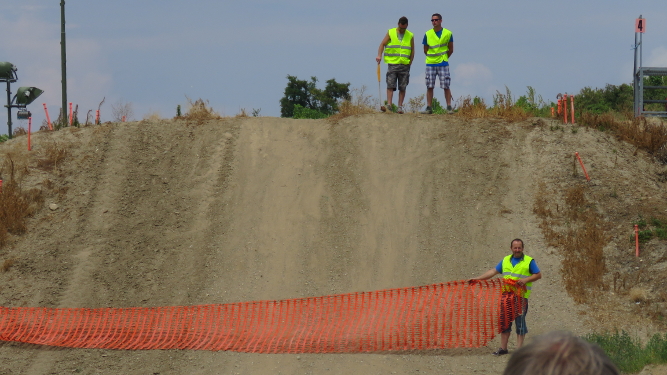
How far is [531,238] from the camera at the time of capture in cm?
1386

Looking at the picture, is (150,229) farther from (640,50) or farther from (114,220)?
(640,50)

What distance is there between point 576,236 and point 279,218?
5550 mm

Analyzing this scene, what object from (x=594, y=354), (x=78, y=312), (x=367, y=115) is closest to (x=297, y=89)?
(x=367, y=115)

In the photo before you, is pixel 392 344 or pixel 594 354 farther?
pixel 392 344

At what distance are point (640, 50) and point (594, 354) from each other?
17.5 metres

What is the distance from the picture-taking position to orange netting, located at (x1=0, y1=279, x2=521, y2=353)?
1054 cm

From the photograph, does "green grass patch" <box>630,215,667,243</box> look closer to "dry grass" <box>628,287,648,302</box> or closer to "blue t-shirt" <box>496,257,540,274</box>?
"dry grass" <box>628,287,648,302</box>

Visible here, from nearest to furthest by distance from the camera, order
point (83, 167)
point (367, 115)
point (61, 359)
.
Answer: point (61, 359)
point (83, 167)
point (367, 115)

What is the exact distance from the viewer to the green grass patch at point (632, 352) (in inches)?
353

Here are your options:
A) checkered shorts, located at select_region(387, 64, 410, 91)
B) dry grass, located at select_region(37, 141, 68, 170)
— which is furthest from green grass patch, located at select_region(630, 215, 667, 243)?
dry grass, located at select_region(37, 141, 68, 170)

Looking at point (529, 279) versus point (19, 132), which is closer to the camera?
point (529, 279)

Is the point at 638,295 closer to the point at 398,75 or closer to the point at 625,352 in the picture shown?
the point at 625,352

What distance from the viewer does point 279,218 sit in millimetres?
14805

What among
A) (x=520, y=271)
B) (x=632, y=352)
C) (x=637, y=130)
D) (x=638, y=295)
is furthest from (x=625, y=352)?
(x=637, y=130)
